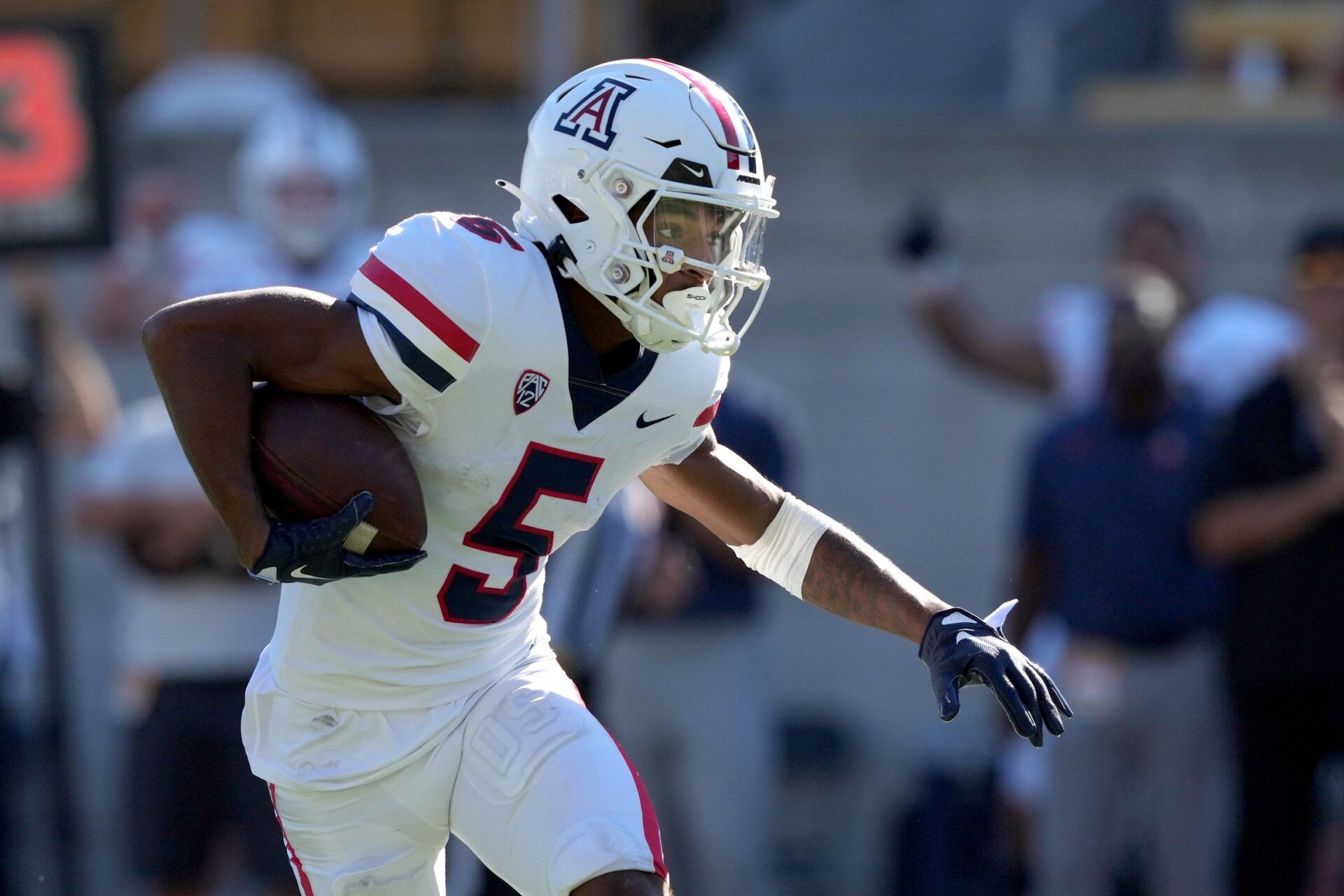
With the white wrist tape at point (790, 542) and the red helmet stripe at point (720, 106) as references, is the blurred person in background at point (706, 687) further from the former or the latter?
the red helmet stripe at point (720, 106)

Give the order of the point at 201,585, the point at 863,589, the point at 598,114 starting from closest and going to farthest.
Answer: the point at 598,114 → the point at 863,589 → the point at 201,585

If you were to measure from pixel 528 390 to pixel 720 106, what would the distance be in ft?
1.85

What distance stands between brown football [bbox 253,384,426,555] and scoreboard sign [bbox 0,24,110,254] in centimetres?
321

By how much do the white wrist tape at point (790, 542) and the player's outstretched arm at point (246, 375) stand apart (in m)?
0.78

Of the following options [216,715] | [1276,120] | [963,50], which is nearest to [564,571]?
[216,715]

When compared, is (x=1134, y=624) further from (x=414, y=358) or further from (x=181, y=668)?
(x=414, y=358)

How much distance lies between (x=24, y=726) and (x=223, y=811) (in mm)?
1528

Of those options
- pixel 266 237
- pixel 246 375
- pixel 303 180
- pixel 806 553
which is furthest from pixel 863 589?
pixel 266 237

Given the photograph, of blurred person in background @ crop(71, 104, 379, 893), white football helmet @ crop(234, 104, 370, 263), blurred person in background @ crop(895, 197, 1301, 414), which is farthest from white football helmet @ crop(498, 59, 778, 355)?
blurred person in background @ crop(895, 197, 1301, 414)

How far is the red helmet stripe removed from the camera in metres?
3.03

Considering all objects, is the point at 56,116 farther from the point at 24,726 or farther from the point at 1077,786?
the point at 1077,786

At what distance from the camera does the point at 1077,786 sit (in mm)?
5355

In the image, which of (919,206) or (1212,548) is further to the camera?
(919,206)

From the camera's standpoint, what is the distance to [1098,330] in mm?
5906
